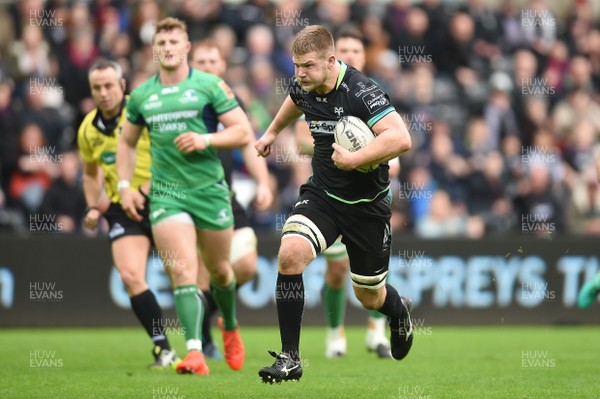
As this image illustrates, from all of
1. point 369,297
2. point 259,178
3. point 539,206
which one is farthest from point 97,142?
point 539,206

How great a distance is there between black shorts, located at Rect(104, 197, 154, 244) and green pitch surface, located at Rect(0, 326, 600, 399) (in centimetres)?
124

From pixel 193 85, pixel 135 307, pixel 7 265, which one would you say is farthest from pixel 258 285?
pixel 193 85

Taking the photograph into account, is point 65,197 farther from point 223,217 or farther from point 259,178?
point 223,217

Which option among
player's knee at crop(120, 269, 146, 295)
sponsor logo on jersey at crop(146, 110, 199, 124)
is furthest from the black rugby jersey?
player's knee at crop(120, 269, 146, 295)

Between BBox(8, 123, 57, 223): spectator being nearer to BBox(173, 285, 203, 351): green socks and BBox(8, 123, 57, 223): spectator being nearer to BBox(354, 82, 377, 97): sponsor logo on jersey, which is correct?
BBox(173, 285, 203, 351): green socks

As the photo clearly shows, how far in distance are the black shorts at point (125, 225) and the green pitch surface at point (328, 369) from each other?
124 cm

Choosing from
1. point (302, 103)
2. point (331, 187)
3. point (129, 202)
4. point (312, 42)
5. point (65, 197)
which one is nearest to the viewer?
point (312, 42)

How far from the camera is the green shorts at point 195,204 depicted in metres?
9.60

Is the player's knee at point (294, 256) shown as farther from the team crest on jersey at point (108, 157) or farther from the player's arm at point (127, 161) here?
the team crest on jersey at point (108, 157)

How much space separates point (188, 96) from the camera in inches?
378

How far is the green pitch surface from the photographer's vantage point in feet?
26.8

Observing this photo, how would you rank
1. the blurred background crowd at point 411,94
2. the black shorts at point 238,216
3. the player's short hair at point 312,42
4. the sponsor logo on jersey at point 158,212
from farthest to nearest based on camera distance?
1. the blurred background crowd at point 411,94
2. the black shorts at point 238,216
3. the sponsor logo on jersey at point 158,212
4. the player's short hair at point 312,42

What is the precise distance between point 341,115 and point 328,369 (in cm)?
302

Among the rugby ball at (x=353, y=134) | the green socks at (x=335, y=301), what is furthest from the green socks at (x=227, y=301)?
the rugby ball at (x=353, y=134)
